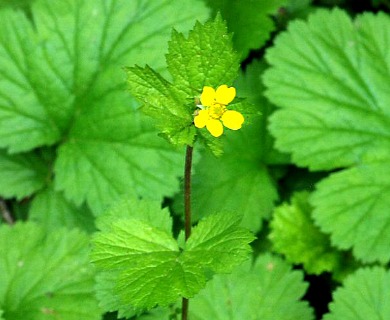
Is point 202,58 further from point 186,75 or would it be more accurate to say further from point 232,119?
point 232,119

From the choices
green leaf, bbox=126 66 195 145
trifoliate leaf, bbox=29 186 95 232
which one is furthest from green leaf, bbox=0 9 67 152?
green leaf, bbox=126 66 195 145

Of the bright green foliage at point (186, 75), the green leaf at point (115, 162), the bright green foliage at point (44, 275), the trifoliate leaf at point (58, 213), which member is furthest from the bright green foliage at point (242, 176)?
the bright green foliage at point (186, 75)

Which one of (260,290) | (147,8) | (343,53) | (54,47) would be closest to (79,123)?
(54,47)

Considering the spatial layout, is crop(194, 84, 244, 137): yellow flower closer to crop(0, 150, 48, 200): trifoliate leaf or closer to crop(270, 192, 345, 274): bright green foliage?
crop(270, 192, 345, 274): bright green foliage

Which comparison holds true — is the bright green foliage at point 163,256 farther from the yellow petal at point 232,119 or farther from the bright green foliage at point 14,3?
the bright green foliage at point 14,3

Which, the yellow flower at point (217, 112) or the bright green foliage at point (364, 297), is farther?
the bright green foliage at point (364, 297)

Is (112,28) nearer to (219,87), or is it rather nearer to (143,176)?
(143,176)

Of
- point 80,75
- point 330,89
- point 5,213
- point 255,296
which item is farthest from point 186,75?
point 5,213

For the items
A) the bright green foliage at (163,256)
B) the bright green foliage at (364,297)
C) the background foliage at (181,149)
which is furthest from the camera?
the background foliage at (181,149)
